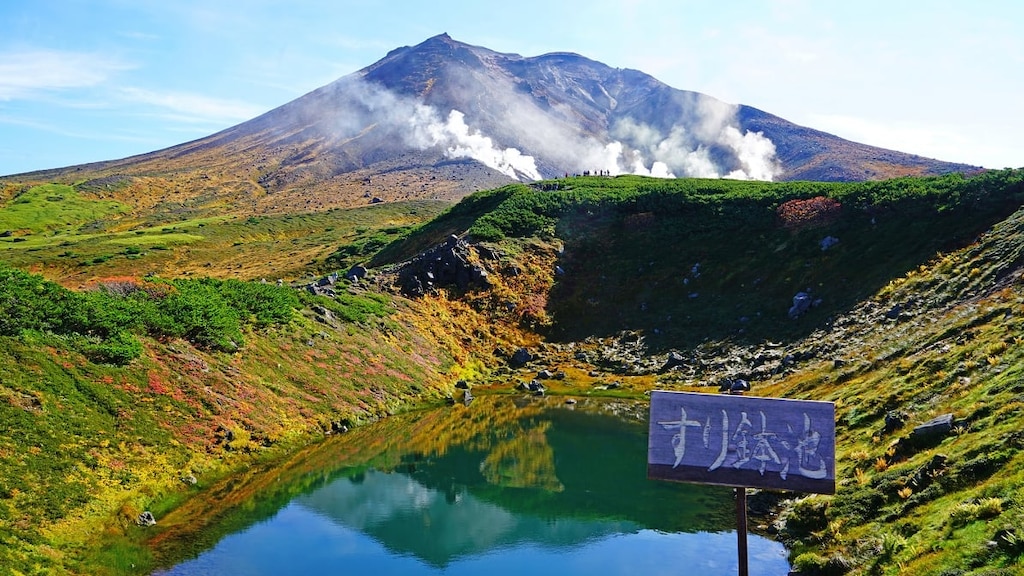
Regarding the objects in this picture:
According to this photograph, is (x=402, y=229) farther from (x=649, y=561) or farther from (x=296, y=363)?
(x=649, y=561)

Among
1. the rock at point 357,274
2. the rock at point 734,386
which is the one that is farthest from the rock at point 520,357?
the rock at point 734,386

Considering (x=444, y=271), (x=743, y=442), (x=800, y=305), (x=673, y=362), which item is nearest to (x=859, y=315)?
(x=800, y=305)

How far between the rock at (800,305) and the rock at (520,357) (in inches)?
1013

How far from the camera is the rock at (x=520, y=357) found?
6850 cm

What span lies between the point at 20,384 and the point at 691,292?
197ft

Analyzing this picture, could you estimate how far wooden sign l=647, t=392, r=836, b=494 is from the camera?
57.1 feet

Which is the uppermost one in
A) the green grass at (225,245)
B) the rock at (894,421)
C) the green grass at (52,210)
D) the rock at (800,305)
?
the green grass at (52,210)

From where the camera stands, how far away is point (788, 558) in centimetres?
2408

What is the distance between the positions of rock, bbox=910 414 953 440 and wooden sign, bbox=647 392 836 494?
10512 mm

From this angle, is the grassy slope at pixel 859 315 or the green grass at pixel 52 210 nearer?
the grassy slope at pixel 859 315

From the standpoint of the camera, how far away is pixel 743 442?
1767cm

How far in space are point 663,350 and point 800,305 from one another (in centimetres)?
1338

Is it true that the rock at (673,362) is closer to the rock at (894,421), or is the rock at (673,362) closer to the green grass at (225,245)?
the rock at (894,421)

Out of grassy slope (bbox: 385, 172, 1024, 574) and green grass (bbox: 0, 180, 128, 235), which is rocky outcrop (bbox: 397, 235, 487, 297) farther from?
green grass (bbox: 0, 180, 128, 235)
